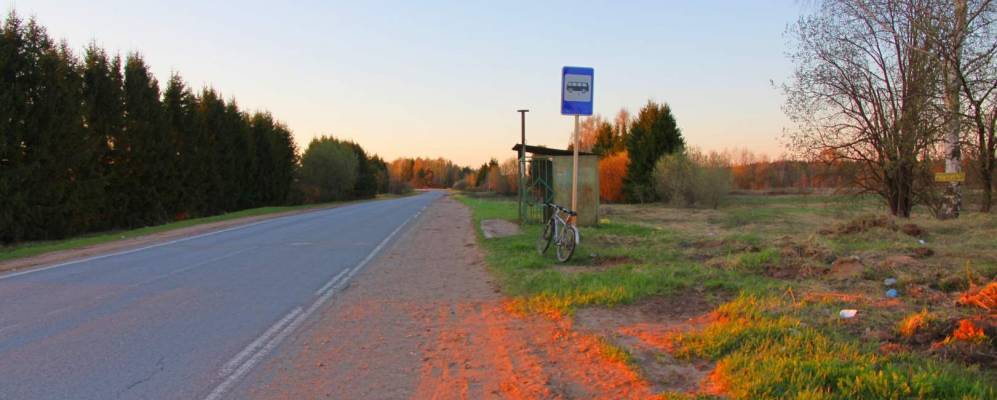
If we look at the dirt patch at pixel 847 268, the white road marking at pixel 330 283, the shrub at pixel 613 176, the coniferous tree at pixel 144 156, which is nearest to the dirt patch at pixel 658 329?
the dirt patch at pixel 847 268

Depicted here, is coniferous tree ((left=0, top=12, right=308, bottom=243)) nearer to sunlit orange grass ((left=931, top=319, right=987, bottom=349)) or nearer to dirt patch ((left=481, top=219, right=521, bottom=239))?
dirt patch ((left=481, top=219, right=521, bottom=239))

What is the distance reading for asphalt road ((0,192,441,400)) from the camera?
4.55m

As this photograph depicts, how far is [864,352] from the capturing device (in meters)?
4.21

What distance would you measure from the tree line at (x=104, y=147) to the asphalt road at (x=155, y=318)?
11.3 metres

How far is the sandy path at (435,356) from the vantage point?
4250 millimetres

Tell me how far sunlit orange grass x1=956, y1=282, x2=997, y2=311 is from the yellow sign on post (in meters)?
12.9

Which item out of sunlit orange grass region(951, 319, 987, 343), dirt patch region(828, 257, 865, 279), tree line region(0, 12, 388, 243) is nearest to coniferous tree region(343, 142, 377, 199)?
tree line region(0, 12, 388, 243)

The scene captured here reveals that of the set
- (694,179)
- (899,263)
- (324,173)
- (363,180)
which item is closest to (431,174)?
(363,180)

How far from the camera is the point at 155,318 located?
21.7 ft

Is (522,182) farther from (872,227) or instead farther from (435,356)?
(435,356)

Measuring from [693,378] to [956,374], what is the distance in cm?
155

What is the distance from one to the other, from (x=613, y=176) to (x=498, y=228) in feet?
125

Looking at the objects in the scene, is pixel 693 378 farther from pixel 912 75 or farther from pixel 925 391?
pixel 912 75

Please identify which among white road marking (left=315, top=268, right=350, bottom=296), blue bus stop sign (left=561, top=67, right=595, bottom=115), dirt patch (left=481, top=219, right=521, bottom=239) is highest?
blue bus stop sign (left=561, top=67, right=595, bottom=115)
